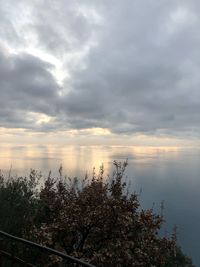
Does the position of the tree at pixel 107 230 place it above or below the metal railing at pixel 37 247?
below

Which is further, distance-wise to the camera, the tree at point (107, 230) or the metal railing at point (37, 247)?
the tree at point (107, 230)

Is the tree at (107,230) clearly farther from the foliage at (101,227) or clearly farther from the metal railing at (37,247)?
the metal railing at (37,247)

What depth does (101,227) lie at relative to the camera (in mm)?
18656

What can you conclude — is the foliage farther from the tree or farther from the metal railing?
the metal railing

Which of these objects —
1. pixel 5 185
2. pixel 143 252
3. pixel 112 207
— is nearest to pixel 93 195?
pixel 112 207

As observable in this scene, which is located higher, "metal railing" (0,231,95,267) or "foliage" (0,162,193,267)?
"metal railing" (0,231,95,267)

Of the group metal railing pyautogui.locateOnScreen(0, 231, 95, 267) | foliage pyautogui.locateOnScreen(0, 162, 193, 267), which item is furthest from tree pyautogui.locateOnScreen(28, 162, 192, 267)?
metal railing pyautogui.locateOnScreen(0, 231, 95, 267)

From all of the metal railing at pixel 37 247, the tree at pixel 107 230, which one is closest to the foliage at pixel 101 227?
the tree at pixel 107 230

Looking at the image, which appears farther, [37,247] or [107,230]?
[107,230]

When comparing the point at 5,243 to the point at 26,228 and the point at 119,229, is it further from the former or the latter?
the point at 119,229

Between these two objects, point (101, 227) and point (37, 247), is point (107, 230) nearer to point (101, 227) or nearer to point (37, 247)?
point (101, 227)

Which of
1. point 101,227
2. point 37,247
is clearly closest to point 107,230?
point 101,227

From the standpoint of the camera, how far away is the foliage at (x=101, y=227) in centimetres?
1784

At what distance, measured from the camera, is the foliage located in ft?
58.5
